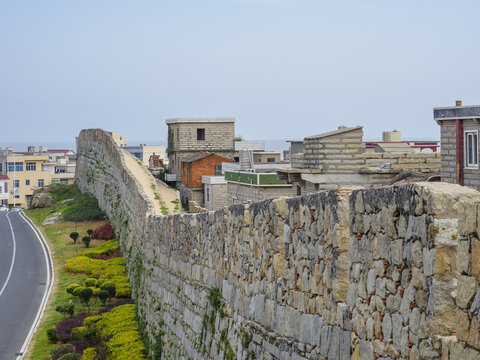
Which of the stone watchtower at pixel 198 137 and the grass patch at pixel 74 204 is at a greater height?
the stone watchtower at pixel 198 137

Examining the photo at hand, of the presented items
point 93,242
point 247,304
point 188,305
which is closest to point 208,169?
point 93,242

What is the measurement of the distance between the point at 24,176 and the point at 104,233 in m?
75.9

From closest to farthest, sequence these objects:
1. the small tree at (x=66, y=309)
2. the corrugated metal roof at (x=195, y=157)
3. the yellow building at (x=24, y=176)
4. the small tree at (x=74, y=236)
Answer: the small tree at (x=66, y=309), the small tree at (x=74, y=236), the corrugated metal roof at (x=195, y=157), the yellow building at (x=24, y=176)

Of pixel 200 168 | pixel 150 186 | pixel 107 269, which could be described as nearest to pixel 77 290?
pixel 107 269

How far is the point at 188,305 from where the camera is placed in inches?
535

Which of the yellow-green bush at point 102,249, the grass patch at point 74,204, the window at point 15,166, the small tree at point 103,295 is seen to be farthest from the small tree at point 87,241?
the window at point 15,166

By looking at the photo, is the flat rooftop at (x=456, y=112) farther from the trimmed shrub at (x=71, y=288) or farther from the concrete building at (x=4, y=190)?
the concrete building at (x=4, y=190)

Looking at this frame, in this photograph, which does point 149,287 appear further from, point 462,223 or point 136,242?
point 462,223

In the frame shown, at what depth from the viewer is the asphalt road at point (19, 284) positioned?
22266mm

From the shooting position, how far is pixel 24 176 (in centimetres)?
10925

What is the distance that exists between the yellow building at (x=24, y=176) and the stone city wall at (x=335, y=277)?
9831 centimetres

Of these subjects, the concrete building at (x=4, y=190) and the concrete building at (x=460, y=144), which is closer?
the concrete building at (x=460, y=144)

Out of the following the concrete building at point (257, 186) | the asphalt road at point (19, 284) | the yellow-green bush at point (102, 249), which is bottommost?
the asphalt road at point (19, 284)

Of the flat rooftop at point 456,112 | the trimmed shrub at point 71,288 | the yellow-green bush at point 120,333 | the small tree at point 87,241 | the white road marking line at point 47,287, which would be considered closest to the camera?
the yellow-green bush at point 120,333
